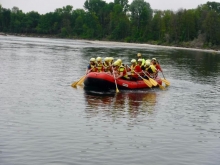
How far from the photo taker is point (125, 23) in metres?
141

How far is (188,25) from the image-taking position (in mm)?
116312

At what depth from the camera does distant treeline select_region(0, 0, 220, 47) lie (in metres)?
115

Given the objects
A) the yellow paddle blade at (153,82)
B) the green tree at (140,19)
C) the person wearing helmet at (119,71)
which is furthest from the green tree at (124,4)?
the person wearing helmet at (119,71)

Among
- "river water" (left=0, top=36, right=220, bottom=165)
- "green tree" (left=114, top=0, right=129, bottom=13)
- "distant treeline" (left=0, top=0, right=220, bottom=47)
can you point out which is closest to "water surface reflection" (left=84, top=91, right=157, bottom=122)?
"river water" (left=0, top=36, right=220, bottom=165)

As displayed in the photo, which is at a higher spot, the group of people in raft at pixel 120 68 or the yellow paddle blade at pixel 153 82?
the group of people in raft at pixel 120 68

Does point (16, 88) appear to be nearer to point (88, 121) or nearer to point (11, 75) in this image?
point (11, 75)

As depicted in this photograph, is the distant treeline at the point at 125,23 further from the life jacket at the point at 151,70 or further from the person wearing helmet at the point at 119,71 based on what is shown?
the person wearing helmet at the point at 119,71

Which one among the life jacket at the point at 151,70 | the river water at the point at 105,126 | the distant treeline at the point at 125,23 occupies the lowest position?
the river water at the point at 105,126

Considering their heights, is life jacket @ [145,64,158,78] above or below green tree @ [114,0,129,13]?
below

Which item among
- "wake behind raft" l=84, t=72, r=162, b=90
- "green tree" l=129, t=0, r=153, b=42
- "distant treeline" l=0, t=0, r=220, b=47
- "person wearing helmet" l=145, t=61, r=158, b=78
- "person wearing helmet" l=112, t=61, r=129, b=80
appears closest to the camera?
"wake behind raft" l=84, t=72, r=162, b=90

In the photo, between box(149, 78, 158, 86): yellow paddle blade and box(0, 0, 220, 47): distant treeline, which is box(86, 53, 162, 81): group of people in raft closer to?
box(149, 78, 158, 86): yellow paddle blade

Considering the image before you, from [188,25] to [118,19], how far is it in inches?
1428

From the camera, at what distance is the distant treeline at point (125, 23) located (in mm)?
115438

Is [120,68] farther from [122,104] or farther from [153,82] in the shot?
[122,104]
